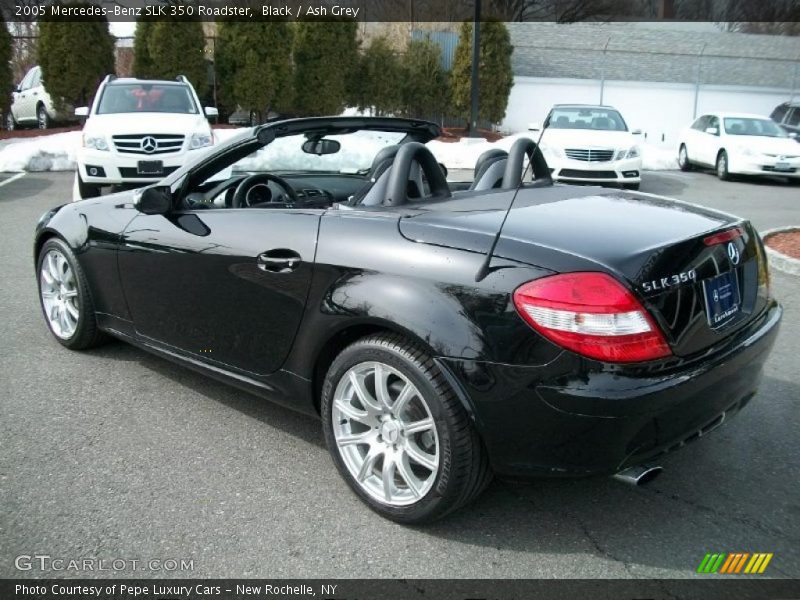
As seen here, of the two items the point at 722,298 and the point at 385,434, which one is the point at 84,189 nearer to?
the point at 385,434

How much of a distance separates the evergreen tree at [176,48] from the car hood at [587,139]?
10264mm

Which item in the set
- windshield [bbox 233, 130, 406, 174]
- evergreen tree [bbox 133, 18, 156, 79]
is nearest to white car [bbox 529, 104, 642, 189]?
windshield [bbox 233, 130, 406, 174]

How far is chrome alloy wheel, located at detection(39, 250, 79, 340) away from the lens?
14.9 feet

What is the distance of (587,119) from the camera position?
13.5 metres

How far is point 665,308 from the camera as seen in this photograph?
249 cm

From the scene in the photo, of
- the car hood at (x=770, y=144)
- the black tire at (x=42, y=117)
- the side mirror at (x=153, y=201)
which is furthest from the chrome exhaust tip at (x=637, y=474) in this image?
the black tire at (x=42, y=117)

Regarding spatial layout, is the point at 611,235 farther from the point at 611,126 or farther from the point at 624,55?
the point at 624,55

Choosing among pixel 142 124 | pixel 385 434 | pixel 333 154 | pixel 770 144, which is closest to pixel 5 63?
pixel 142 124

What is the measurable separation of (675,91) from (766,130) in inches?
495

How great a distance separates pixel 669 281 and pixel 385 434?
3.90ft

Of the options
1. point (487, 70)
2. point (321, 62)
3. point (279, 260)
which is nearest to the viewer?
point (279, 260)

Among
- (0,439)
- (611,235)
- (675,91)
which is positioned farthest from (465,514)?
(675,91)

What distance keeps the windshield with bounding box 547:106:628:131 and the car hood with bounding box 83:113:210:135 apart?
20.9 feet

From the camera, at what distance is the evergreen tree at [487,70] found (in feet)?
71.4
